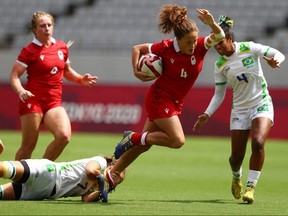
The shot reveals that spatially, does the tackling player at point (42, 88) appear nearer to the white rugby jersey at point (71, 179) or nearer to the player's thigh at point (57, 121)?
the player's thigh at point (57, 121)

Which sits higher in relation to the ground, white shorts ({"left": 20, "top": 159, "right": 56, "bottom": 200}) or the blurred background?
white shorts ({"left": 20, "top": 159, "right": 56, "bottom": 200})

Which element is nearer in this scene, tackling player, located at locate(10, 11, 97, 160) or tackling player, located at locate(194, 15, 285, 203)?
tackling player, located at locate(194, 15, 285, 203)

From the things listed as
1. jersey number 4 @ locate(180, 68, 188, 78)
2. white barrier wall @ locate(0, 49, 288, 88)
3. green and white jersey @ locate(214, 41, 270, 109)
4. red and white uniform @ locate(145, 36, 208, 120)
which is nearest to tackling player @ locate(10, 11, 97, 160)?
red and white uniform @ locate(145, 36, 208, 120)

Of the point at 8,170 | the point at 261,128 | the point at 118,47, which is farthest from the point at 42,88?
the point at 118,47

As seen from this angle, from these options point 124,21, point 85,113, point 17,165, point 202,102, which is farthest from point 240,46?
point 124,21

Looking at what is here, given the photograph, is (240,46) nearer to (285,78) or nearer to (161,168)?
(161,168)

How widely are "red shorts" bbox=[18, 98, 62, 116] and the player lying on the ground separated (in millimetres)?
2027

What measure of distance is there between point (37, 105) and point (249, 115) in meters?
2.88

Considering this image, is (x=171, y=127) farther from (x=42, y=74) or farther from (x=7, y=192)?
(x=42, y=74)

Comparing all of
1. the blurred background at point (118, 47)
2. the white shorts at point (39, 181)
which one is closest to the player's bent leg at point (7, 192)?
the white shorts at point (39, 181)

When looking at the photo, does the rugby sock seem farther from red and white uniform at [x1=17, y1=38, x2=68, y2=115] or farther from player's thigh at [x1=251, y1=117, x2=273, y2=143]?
red and white uniform at [x1=17, y1=38, x2=68, y2=115]

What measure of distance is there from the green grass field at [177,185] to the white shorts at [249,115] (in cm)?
95

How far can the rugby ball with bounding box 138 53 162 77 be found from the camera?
957 centimetres

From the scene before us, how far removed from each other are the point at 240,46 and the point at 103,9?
2000 centimetres
